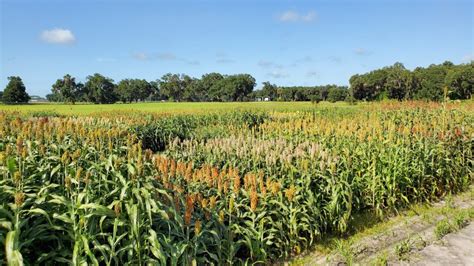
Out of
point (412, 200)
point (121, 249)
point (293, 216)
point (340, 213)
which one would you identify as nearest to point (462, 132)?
point (412, 200)

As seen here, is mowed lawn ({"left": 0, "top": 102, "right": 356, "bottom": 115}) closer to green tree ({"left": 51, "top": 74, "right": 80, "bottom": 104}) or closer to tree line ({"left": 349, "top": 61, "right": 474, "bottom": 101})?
tree line ({"left": 349, "top": 61, "right": 474, "bottom": 101})

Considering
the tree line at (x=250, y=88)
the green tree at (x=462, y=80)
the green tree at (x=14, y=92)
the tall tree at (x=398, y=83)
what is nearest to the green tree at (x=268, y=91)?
the tree line at (x=250, y=88)

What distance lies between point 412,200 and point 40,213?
19.1 feet

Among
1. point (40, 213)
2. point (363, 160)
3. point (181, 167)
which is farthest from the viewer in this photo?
point (363, 160)

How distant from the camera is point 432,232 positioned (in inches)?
180

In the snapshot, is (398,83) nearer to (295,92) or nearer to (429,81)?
(429,81)

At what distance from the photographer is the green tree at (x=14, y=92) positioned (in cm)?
6650

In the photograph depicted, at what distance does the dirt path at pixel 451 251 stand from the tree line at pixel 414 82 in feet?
189

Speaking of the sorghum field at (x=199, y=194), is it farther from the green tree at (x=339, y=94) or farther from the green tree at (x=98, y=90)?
the green tree at (x=339, y=94)

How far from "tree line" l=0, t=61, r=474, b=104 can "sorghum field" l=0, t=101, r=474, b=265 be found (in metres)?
39.2

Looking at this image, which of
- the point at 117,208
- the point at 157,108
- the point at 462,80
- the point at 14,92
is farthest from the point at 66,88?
the point at 117,208

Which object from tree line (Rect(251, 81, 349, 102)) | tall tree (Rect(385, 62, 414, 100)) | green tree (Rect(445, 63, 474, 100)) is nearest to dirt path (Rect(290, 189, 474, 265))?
green tree (Rect(445, 63, 474, 100))

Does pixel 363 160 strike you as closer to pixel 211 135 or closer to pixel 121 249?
pixel 121 249

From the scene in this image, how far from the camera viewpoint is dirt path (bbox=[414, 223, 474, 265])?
12.1ft
